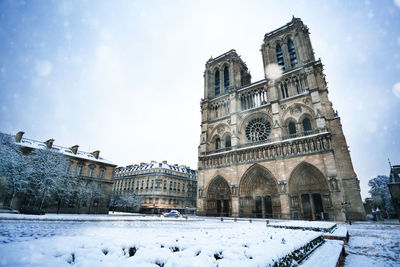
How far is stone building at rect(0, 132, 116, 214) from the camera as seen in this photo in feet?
84.0

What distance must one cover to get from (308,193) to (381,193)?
33.2m

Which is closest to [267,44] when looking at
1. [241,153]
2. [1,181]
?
[241,153]

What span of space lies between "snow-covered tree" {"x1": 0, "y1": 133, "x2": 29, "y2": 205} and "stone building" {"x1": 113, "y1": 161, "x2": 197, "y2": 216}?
21.9 metres

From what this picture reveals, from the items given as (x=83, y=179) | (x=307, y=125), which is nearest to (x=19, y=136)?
(x=83, y=179)

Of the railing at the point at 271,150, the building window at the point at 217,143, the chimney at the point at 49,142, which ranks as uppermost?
the building window at the point at 217,143

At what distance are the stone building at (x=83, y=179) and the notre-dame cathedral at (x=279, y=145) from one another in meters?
14.3

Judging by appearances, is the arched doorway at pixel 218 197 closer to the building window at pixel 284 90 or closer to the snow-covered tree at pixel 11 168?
the building window at pixel 284 90

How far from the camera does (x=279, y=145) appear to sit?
24.2 meters

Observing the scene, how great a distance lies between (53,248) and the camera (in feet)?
7.47

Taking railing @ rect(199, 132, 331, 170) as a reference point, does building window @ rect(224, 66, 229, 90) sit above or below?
above

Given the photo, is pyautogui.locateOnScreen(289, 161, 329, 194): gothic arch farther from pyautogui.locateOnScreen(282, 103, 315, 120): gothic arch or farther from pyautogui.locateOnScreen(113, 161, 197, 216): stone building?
pyautogui.locateOnScreen(113, 161, 197, 216): stone building

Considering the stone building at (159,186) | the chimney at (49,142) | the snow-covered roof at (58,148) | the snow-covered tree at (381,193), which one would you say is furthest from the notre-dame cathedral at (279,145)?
the snow-covered tree at (381,193)

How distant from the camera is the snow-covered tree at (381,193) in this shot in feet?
126

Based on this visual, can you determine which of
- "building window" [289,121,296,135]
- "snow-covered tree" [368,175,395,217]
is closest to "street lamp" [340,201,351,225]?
"building window" [289,121,296,135]
